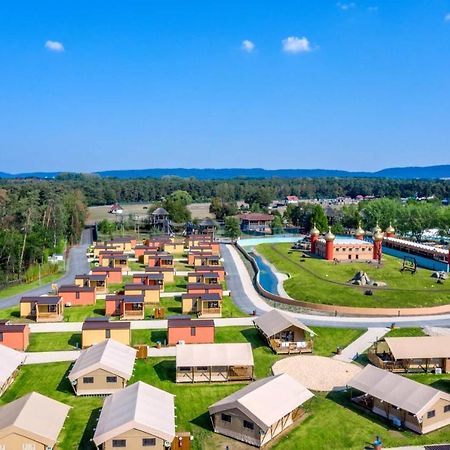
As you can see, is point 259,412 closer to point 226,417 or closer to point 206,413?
point 226,417

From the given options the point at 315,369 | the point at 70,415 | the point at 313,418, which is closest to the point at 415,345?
the point at 315,369

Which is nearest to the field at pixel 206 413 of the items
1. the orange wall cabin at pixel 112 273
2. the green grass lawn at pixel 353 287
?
the green grass lawn at pixel 353 287

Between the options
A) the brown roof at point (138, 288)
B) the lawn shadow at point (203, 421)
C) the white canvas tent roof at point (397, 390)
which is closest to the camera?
the white canvas tent roof at point (397, 390)

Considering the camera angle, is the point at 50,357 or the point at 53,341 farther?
the point at 53,341

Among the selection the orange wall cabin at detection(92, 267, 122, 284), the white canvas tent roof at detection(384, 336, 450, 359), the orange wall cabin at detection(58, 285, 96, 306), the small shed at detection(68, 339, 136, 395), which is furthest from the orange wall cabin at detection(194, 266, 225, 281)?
the small shed at detection(68, 339, 136, 395)

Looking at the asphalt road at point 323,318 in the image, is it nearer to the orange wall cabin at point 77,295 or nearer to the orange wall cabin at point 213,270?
the orange wall cabin at point 213,270

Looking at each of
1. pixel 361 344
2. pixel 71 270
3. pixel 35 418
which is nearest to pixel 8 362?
pixel 35 418
